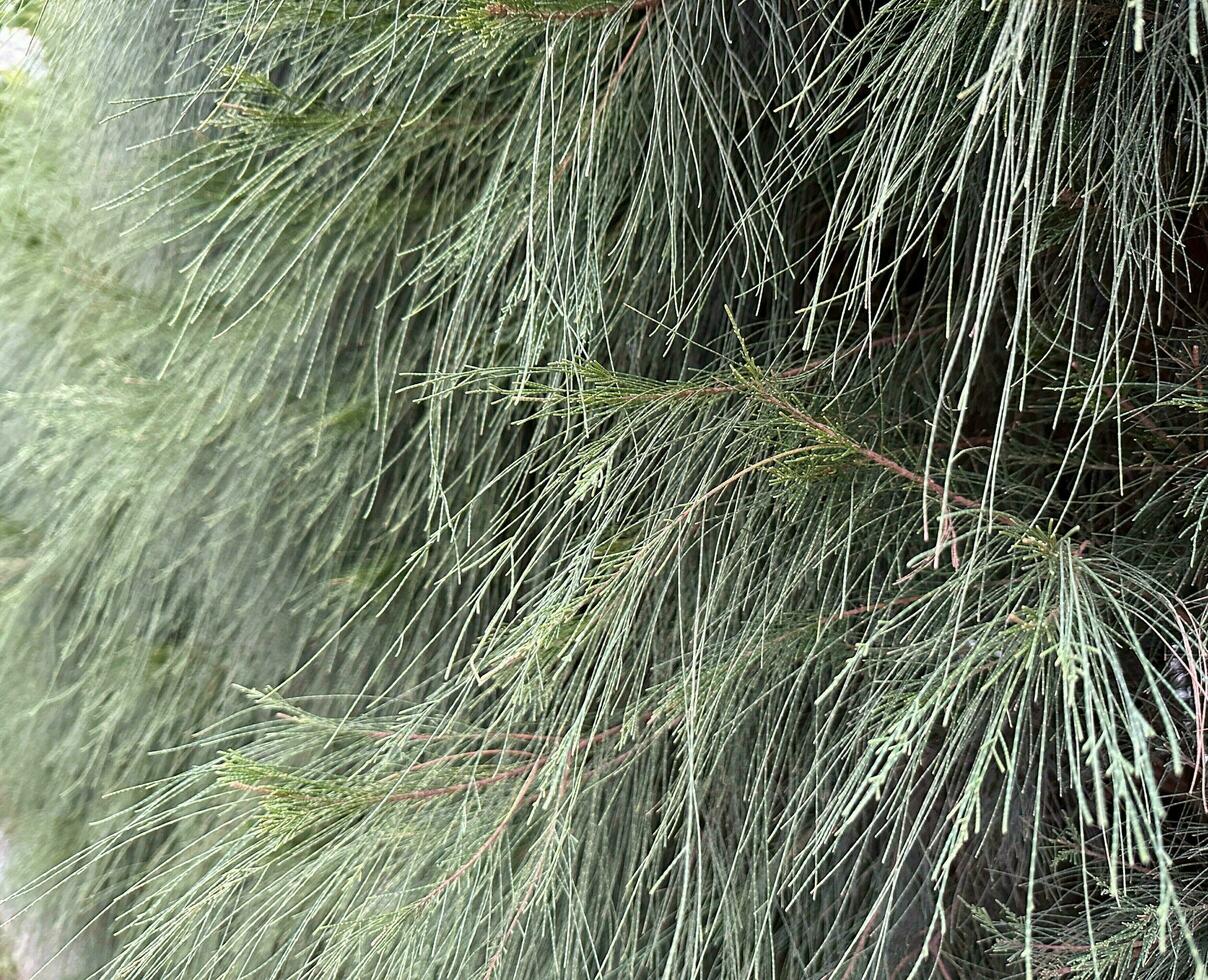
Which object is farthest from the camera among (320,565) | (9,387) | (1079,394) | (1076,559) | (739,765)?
(9,387)

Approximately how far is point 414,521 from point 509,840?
32 centimetres

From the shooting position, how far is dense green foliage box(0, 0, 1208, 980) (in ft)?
1.69

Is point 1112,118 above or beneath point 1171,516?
above

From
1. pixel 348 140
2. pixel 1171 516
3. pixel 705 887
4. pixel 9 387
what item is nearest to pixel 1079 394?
pixel 1171 516

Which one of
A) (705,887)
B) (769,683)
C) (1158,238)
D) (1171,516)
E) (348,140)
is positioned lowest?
(705,887)

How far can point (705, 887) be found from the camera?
741 millimetres

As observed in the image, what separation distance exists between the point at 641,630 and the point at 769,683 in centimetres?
13

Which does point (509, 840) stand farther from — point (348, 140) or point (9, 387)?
point (9, 387)

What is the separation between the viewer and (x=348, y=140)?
29.4 inches

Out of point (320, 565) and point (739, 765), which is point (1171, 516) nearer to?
point (739, 765)

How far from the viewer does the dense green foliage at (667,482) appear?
0.51 metres

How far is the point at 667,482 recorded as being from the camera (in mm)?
662

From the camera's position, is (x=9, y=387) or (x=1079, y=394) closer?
(x=1079, y=394)

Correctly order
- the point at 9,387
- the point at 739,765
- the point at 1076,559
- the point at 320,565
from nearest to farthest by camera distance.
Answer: the point at 1076,559 < the point at 739,765 < the point at 320,565 < the point at 9,387
